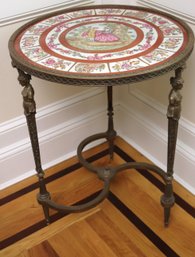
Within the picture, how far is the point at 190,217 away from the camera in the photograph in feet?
4.57

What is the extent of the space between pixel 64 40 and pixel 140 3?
42 cm

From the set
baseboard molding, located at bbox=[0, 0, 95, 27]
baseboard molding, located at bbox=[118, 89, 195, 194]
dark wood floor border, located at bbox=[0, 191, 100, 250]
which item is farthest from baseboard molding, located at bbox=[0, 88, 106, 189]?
baseboard molding, located at bbox=[0, 0, 95, 27]

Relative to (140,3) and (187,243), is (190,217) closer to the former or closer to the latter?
(187,243)

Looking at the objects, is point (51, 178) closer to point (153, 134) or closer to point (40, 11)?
point (153, 134)

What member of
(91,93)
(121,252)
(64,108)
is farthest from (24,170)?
(121,252)

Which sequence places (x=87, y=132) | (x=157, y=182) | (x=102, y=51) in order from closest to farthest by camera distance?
(x=102, y=51) < (x=157, y=182) < (x=87, y=132)

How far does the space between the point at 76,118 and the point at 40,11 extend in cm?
46

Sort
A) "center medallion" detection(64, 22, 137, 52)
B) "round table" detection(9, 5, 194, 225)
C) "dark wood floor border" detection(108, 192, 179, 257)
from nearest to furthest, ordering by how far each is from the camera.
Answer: "round table" detection(9, 5, 194, 225)
"center medallion" detection(64, 22, 137, 52)
"dark wood floor border" detection(108, 192, 179, 257)

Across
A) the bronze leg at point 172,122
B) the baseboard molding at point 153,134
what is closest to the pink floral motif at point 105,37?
the bronze leg at point 172,122

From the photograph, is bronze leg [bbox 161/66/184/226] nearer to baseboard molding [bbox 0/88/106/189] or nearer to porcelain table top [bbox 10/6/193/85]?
porcelain table top [bbox 10/6/193/85]

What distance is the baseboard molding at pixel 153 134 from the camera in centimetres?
145

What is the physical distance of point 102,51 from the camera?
106cm

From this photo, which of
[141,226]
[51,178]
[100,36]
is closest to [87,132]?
[51,178]

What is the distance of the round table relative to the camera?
0.98 meters
